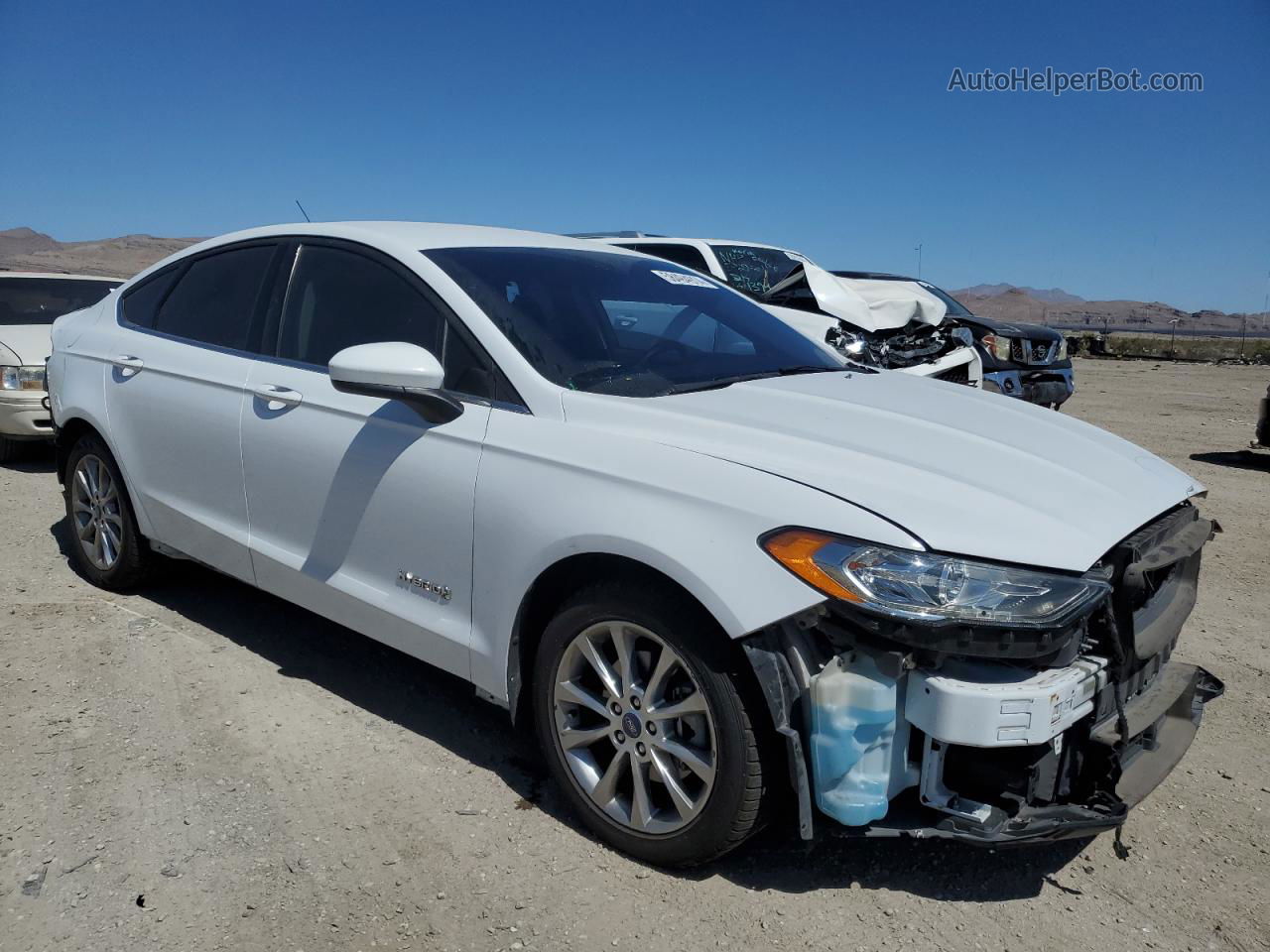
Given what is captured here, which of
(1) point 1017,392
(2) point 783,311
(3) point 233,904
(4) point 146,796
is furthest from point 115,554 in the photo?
(1) point 1017,392

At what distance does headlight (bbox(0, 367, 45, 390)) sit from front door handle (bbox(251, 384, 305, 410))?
5.36 metres

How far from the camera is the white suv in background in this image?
787 cm

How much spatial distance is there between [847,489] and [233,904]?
1894 millimetres

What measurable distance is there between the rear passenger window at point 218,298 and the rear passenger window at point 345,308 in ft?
0.88

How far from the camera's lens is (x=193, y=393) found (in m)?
4.01

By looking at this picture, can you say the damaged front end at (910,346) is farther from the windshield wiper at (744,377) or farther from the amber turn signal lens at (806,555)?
the amber turn signal lens at (806,555)

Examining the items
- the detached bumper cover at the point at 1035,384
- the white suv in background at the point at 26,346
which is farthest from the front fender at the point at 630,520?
the detached bumper cover at the point at 1035,384

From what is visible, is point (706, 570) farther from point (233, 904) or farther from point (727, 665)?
point (233, 904)

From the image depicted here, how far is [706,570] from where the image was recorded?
8.03ft

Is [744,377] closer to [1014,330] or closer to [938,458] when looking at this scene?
[938,458]

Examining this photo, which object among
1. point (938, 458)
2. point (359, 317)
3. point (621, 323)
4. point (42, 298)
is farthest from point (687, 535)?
point (42, 298)

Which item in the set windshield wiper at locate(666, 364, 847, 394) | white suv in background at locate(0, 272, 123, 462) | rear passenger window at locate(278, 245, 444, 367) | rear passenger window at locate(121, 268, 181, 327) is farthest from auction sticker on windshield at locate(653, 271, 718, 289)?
white suv in background at locate(0, 272, 123, 462)

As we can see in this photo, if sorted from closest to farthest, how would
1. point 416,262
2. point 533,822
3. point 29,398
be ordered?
point 533,822 < point 416,262 < point 29,398

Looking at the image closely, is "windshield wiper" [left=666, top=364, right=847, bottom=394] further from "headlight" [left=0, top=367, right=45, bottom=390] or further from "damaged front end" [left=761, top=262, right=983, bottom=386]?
"headlight" [left=0, top=367, right=45, bottom=390]
